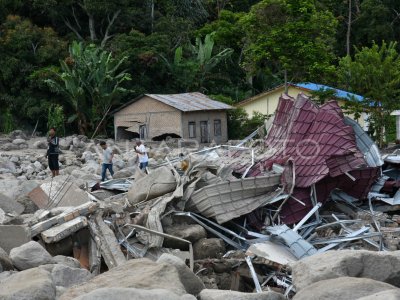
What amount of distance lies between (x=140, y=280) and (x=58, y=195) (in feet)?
23.4

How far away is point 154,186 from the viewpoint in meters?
13.5

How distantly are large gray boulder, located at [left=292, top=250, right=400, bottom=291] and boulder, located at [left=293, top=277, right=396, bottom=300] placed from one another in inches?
43.0

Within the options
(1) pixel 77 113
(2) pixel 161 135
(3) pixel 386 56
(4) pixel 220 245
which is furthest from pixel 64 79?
(4) pixel 220 245

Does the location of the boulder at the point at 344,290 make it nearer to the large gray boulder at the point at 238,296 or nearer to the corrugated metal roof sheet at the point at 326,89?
the large gray boulder at the point at 238,296

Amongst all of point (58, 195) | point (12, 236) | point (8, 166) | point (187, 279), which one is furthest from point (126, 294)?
point (8, 166)

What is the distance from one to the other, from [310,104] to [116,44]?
909 inches

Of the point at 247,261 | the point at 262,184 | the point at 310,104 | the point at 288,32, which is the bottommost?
the point at 247,261

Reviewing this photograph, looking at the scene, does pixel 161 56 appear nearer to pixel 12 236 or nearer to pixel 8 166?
pixel 8 166

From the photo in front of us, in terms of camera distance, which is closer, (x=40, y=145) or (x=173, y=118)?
(x=40, y=145)

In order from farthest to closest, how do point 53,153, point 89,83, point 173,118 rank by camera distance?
point 89,83
point 173,118
point 53,153

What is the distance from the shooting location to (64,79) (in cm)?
3294

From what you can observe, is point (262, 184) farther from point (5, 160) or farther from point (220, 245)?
point (5, 160)

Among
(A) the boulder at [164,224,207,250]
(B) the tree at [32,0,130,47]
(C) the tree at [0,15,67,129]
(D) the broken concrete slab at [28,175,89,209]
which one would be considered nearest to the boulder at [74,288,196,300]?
(A) the boulder at [164,224,207,250]

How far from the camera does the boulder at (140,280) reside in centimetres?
718
